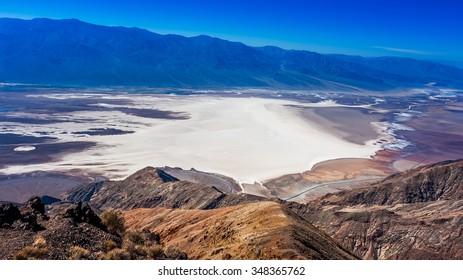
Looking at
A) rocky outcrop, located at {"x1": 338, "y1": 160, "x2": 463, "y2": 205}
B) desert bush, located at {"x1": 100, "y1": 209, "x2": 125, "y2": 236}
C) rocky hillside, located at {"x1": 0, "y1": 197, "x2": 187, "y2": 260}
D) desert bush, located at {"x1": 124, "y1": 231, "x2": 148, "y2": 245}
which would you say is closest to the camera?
rocky hillside, located at {"x1": 0, "y1": 197, "x2": 187, "y2": 260}

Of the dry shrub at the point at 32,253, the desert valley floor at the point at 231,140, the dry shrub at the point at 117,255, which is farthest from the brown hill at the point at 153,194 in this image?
the dry shrub at the point at 32,253

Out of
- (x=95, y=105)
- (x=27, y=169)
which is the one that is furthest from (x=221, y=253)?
(x=95, y=105)

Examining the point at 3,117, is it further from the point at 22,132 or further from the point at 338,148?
the point at 338,148

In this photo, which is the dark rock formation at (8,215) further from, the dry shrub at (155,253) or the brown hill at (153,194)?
the brown hill at (153,194)

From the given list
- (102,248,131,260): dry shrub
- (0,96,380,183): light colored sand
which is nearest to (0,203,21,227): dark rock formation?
(102,248,131,260): dry shrub

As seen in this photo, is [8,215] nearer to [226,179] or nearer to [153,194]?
[153,194]

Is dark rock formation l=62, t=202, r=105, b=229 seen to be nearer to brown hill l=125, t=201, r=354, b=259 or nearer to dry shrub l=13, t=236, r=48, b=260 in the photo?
brown hill l=125, t=201, r=354, b=259
